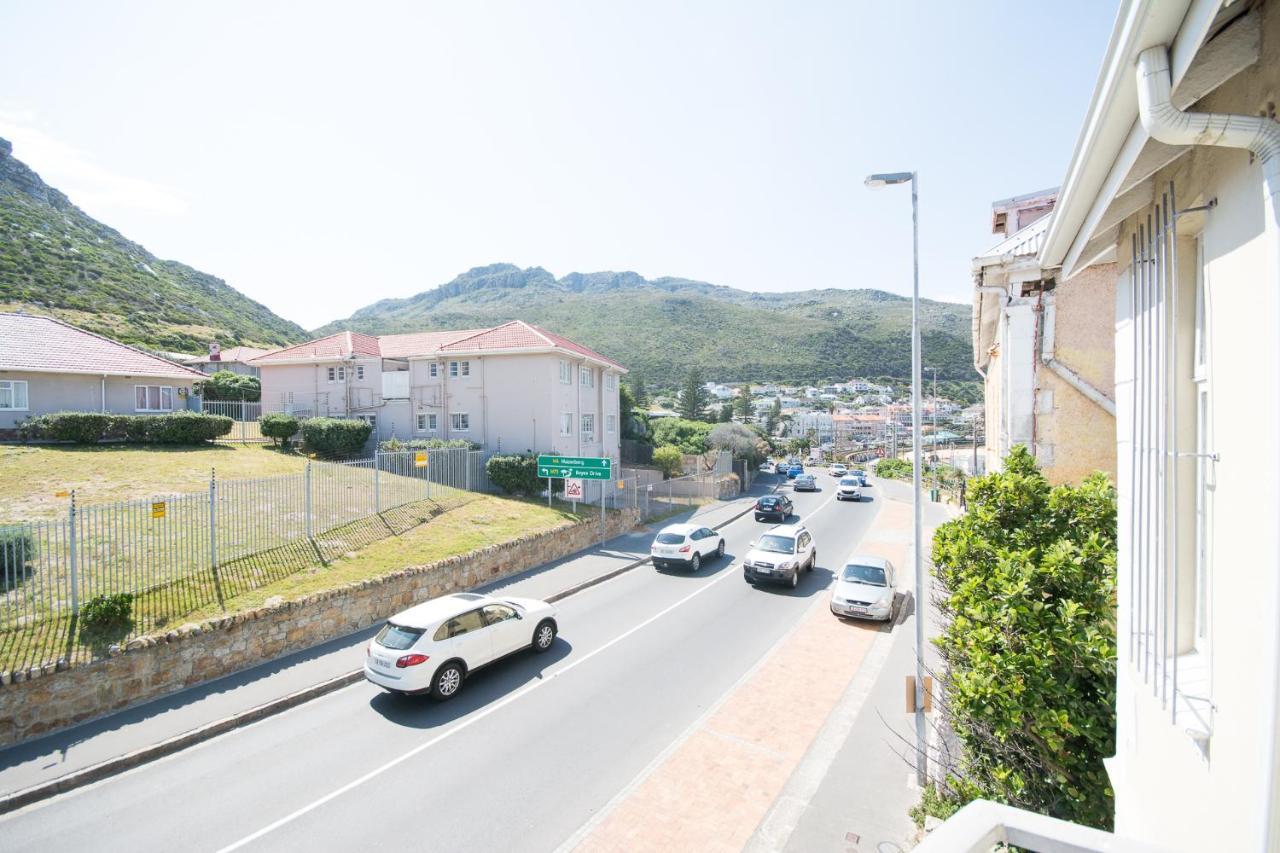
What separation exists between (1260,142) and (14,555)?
1622 centimetres

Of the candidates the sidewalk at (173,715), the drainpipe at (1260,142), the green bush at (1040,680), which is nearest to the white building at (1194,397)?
the drainpipe at (1260,142)

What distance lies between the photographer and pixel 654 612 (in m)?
15.4

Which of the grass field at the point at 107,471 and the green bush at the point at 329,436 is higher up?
the green bush at the point at 329,436

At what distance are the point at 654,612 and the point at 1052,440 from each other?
10.1 meters

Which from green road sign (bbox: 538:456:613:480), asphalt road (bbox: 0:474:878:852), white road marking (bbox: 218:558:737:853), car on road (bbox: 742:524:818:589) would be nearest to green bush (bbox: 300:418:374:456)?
green road sign (bbox: 538:456:613:480)

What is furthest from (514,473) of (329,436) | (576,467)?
(329,436)

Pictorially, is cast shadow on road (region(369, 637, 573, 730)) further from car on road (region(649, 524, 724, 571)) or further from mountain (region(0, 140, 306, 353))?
mountain (region(0, 140, 306, 353))

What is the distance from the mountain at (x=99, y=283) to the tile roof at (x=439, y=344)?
26.2m

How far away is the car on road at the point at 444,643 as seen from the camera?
10039mm

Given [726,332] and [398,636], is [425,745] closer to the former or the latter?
[398,636]

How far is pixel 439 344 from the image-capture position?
32312 millimetres

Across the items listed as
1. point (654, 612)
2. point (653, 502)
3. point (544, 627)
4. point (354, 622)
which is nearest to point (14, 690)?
point (354, 622)

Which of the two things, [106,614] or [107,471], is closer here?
[106,614]

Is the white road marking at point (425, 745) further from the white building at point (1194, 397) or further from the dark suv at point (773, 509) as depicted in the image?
the dark suv at point (773, 509)
